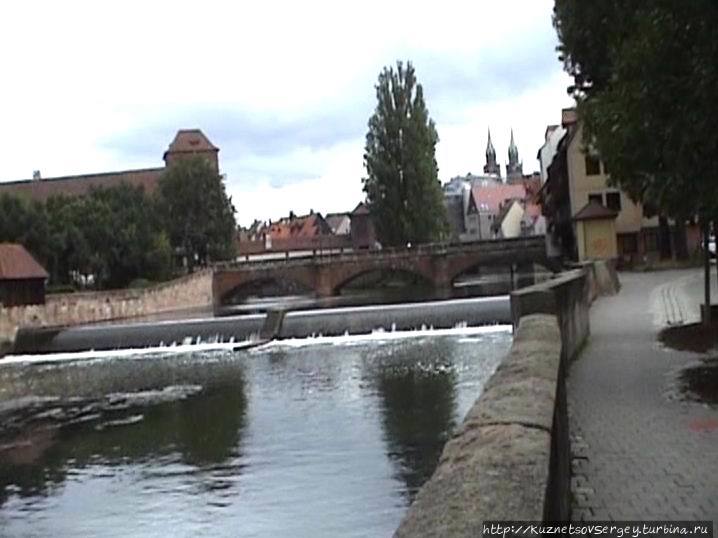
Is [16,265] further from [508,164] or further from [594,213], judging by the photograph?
[508,164]

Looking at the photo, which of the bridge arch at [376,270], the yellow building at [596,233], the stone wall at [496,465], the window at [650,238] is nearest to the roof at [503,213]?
the bridge arch at [376,270]

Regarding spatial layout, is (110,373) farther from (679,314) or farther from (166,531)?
(166,531)

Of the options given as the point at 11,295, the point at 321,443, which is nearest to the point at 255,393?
the point at 321,443

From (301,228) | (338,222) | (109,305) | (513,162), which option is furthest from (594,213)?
(513,162)

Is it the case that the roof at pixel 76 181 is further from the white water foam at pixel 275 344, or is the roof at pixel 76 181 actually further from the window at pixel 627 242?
the white water foam at pixel 275 344

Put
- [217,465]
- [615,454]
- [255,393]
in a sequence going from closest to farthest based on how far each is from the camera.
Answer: [615,454] → [217,465] → [255,393]

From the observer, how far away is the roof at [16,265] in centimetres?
5416

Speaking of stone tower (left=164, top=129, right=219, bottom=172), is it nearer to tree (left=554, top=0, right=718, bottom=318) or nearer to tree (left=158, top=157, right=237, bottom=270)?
tree (left=158, top=157, right=237, bottom=270)

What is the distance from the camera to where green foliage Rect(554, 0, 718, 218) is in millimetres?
8562

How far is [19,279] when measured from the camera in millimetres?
54531

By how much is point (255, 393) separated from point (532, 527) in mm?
20404

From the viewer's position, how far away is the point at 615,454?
7.93m

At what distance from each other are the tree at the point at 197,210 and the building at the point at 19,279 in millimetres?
25424

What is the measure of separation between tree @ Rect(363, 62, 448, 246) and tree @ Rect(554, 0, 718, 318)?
5928 centimetres
